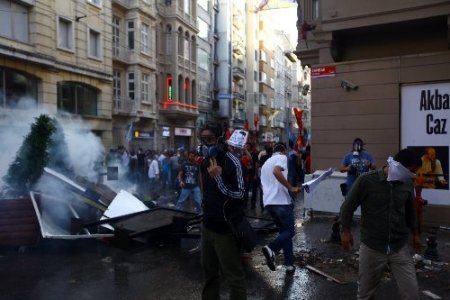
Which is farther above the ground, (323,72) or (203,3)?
(203,3)

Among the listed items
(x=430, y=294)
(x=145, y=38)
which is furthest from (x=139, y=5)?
(x=430, y=294)

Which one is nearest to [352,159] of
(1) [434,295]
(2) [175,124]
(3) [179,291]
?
(1) [434,295]

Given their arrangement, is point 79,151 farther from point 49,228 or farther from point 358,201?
point 358,201

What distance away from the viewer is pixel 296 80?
89812 mm

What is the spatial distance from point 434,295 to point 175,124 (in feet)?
101

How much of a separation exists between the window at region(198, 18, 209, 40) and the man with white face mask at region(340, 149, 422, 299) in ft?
123

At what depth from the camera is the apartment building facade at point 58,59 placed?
62.7ft

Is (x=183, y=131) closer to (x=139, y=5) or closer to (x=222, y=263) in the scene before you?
(x=139, y=5)

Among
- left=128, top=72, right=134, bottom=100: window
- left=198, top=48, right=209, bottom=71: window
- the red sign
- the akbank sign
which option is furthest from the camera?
left=198, top=48, right=209, bottom=71: window

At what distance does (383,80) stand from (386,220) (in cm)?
688

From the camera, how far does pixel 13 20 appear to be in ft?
63.1

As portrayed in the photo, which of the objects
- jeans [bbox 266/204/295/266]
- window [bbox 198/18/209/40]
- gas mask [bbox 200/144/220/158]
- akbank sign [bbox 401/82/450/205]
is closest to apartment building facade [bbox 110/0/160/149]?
window [bbox 198/18/209/40]

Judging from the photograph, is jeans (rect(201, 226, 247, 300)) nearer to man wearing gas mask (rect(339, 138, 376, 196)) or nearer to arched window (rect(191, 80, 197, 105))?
man wearing gas mask (rect(339, 138, 376, 196))

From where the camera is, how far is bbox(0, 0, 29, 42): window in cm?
1873
